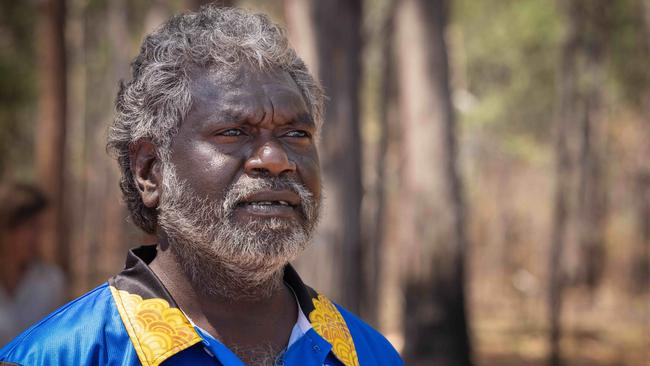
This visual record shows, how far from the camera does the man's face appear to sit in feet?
8.12

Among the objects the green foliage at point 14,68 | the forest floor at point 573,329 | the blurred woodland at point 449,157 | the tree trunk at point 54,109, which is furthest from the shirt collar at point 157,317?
the green foliage at point 14,68

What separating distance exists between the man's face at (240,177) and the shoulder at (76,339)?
0.36 meters

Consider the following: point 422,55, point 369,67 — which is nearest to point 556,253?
point 422,55

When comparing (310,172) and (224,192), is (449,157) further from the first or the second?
(224,192)

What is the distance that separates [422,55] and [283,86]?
7.20 m

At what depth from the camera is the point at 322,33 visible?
7.44 m

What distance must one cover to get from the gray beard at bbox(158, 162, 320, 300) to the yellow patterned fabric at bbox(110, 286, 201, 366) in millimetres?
191

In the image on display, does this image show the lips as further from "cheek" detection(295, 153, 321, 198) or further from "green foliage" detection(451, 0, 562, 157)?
"green foliage" detection(451, 0, 562, 157)

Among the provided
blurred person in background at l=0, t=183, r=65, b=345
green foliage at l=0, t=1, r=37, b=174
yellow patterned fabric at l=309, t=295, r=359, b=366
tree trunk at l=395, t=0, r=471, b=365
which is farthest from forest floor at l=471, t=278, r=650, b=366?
yellow patterned fabric at l=309, t=295, r=359, b=366

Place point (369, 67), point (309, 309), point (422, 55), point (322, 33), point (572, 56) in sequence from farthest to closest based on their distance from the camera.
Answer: point (369, 67), point (572, 56), point (422, 55), point (322, 33), point (309, 309)

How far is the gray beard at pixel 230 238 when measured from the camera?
8.09 ft

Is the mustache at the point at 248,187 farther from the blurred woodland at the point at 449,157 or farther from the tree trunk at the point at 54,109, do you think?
the tree trunk at the point at 54,109

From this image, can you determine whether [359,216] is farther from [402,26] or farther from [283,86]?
[283,86]

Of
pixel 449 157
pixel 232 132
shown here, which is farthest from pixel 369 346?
pixel 449 157
